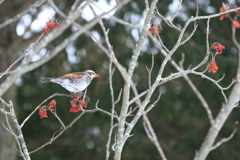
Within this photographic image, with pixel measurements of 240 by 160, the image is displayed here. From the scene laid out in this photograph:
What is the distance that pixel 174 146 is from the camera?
10.1 meters

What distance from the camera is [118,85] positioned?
27.6ft

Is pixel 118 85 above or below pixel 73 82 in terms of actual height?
below

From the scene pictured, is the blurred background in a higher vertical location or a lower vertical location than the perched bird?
lower

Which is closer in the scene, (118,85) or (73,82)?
(73,82)

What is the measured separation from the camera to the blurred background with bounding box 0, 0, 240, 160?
8055 millimetres

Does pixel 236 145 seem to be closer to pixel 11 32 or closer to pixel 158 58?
pixel 158 58

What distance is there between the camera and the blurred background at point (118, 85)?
805 centimetres

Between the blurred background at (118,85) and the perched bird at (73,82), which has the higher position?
the perched bird at (73,82)

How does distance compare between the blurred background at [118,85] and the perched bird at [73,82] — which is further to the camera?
the blurred background at [118,85]

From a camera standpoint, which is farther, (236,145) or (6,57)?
(236,145)

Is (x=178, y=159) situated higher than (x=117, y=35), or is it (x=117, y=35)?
(x=117, y=35)

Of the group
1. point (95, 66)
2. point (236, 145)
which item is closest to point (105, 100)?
point (95, 66)

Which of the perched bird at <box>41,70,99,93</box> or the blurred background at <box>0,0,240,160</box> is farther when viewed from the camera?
the blurred background at <box>0,0,240,160</box>

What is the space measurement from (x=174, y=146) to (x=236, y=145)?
148cm
